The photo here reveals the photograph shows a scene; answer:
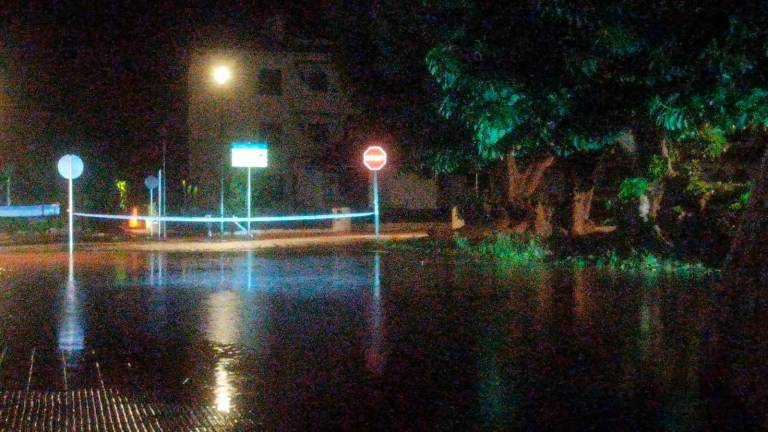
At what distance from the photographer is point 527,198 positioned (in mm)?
27438

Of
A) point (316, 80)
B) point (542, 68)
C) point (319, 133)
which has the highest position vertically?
point (316, 80)

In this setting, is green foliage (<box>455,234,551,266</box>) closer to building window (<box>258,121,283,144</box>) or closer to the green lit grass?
the green lit grass

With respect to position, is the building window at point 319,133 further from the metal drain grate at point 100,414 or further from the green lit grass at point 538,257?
the metal drain grate at point 100,414

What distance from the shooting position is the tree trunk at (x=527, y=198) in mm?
27156

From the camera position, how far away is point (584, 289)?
15.2 metres

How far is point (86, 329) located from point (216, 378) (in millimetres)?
3417

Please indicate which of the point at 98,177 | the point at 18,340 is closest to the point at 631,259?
the point at 18,340

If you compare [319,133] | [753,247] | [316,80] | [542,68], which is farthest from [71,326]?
[319,133]

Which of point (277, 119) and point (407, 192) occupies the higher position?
point (277, 119)

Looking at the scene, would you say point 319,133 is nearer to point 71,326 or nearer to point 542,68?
point 71,326

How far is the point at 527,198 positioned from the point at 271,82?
26880mm

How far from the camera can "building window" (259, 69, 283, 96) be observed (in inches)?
2035

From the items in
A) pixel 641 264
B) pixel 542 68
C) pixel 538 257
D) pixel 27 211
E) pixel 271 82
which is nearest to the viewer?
pixel 542 68

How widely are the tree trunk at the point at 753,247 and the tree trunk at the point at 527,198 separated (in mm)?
19130
